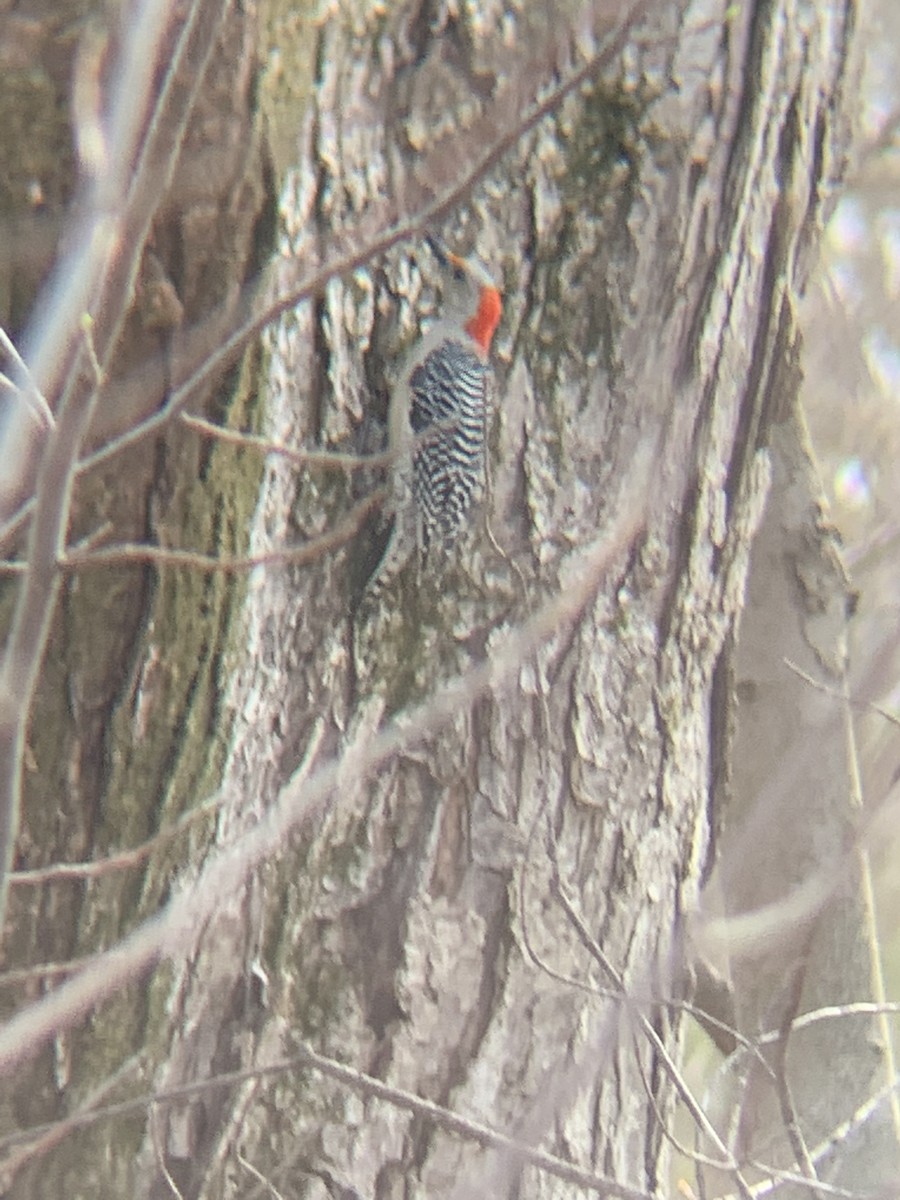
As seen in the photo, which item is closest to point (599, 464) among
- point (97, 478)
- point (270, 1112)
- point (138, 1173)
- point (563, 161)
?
point (563, 161)

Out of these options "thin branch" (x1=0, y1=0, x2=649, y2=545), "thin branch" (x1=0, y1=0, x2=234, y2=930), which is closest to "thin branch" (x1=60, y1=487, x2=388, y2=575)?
"thin branch" (x1=0, y1=0, x2=649, y2=545)

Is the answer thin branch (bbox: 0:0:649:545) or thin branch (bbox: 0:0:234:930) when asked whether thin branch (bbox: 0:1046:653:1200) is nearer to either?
thin branch (bbox: 0:0:234:930)

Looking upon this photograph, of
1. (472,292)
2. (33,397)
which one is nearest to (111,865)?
(33,397)

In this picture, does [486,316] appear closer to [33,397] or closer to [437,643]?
[437,643]

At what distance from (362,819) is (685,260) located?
3.02 feet

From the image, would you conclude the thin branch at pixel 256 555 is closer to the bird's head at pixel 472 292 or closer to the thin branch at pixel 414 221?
the thin branch at pixel 414 221

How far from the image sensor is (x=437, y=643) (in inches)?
72.5

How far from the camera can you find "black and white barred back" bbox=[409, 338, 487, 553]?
185 centimetres

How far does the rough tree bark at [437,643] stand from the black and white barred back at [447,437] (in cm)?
5

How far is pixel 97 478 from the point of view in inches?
64.5

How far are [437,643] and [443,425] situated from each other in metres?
0.38

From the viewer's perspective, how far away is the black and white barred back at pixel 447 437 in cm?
→ 185

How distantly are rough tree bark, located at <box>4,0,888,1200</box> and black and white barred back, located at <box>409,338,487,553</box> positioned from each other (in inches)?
1.9

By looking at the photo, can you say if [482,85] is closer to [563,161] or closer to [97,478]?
[563,161]
